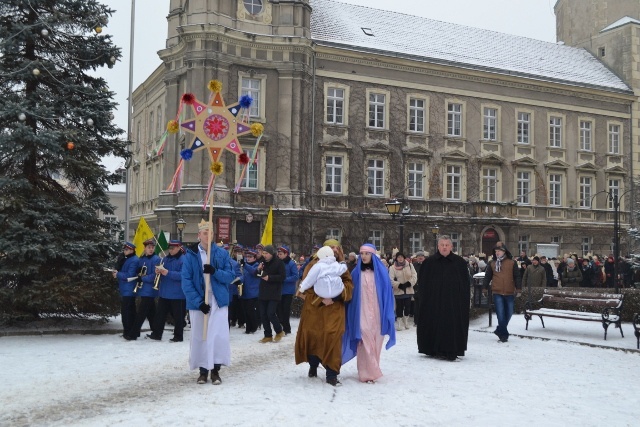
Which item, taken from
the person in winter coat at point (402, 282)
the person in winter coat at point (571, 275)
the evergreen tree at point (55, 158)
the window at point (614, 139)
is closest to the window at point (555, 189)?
the window at point (614, 139)

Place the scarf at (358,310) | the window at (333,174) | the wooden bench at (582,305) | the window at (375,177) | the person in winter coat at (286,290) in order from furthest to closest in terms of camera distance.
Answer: the window at (375,177)
the window at (333,174)
the person in winter coat at (286,290)
the wooden bench at (582,305)
the scarf at (358,310)

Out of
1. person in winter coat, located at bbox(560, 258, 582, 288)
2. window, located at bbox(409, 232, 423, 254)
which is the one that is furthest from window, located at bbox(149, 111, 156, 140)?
person in winter coat, located at bbox(560, 258, 582, 288)

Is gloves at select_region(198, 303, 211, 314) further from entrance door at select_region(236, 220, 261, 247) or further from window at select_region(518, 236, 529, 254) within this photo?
window at select_region(518, 236, 529, 254)

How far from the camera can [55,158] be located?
14.8 metres

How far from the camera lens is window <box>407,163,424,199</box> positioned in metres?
38.8

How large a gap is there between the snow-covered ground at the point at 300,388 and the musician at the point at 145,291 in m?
0.35

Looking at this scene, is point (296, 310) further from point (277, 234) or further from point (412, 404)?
point (277, 234)

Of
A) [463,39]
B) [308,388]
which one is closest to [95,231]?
[308,388]

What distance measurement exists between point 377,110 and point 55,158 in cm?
2522

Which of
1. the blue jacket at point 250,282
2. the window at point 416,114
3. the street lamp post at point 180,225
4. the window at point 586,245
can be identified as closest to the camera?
the blue jacket at point 250,282

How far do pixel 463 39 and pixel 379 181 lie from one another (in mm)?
12709

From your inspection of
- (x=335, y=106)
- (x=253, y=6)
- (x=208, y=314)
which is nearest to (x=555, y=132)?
(x=335, y=106)

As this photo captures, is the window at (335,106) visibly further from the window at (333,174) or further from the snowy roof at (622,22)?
the snowy roof at (622,22)

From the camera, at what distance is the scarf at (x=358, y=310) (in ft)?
33.2
